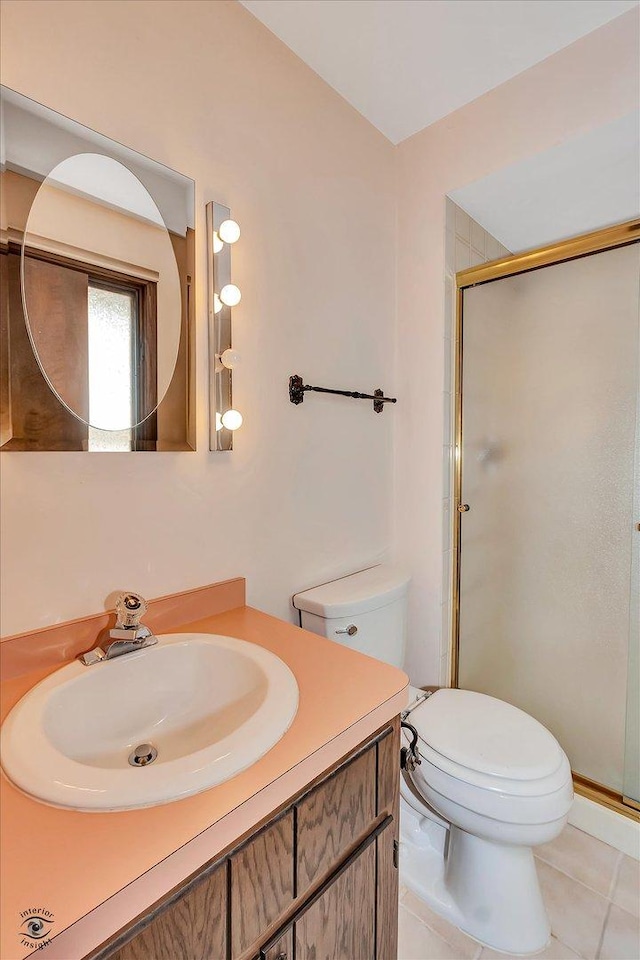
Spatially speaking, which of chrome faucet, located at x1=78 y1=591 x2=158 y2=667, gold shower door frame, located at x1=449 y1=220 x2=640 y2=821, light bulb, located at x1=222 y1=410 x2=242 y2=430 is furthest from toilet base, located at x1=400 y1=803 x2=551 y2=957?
light bulb, located at x1=222 y1=410 x2=242 y2=430

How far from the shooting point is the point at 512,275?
5.65ft

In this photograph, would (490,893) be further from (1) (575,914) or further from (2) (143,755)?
(2) (143,755)

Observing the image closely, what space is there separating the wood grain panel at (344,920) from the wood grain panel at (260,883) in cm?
8

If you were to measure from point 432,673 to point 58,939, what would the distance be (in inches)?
59.9

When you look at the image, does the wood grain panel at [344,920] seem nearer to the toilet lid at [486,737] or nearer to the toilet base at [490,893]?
the toilet lid at [486,737]

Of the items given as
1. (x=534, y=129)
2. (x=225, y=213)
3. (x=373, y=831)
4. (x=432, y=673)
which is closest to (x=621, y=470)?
(x=432, y=673)

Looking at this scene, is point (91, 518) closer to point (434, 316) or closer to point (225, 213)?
point (225, 213)

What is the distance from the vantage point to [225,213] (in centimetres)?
112

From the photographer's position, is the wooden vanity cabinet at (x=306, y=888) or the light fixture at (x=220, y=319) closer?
the wooden vanity cabinet at (x=306, y=888)

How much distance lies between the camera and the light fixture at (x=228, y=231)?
3.64 feet

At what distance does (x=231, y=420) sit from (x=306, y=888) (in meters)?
0.91

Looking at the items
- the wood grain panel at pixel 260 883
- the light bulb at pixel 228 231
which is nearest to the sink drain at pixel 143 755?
the wood grain panel at pixel 260 883

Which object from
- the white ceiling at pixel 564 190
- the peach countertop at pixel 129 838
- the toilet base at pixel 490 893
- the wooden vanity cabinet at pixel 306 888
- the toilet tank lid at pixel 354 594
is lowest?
the toilet base at pixel 490 893

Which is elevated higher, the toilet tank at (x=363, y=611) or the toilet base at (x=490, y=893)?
the toilet tank at (x=363, y=611)
